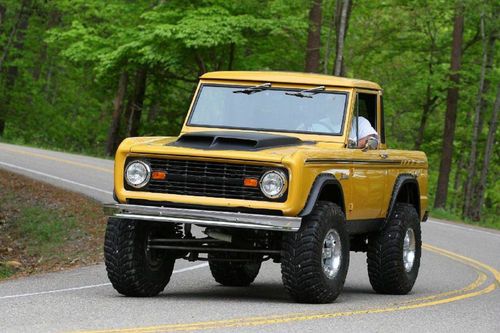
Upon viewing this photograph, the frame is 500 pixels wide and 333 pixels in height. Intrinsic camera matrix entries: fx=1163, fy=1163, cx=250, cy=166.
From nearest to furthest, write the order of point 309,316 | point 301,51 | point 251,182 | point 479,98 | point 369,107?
point 309,316, point 251,182, point 369,107, point 479,98, point 301,51

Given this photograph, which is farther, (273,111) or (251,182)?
(273,111)

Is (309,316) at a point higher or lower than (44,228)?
higher

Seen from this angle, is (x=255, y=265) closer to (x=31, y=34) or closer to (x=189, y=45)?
(x=189, y=45)

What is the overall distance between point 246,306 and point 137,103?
36.8 meters

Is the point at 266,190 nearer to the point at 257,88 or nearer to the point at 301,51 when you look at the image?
the point at 257,88

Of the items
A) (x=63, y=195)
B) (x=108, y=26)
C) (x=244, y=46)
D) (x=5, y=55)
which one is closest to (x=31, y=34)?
(x=5, y=55)

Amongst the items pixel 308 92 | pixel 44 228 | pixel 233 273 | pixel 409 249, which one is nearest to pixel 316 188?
pixel 308 92

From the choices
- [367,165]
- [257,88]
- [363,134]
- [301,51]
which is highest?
[301,51]

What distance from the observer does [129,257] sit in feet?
38.0

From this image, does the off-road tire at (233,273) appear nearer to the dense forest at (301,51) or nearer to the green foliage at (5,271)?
the green foliage at (5,271)

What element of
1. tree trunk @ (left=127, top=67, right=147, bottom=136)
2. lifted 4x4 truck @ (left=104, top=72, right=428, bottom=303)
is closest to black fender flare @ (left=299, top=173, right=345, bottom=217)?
lifted 4x4 truck @ (left=104, top=72, right=428, bottom=303)

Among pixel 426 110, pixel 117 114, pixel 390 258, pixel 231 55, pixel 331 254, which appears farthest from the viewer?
pixel 117 114

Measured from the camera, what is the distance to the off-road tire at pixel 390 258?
13.4 m

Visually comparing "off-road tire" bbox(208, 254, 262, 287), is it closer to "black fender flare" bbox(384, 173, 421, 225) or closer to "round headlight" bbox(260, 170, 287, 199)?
"black fender flare" bbox(384, 173, 421, 225)
